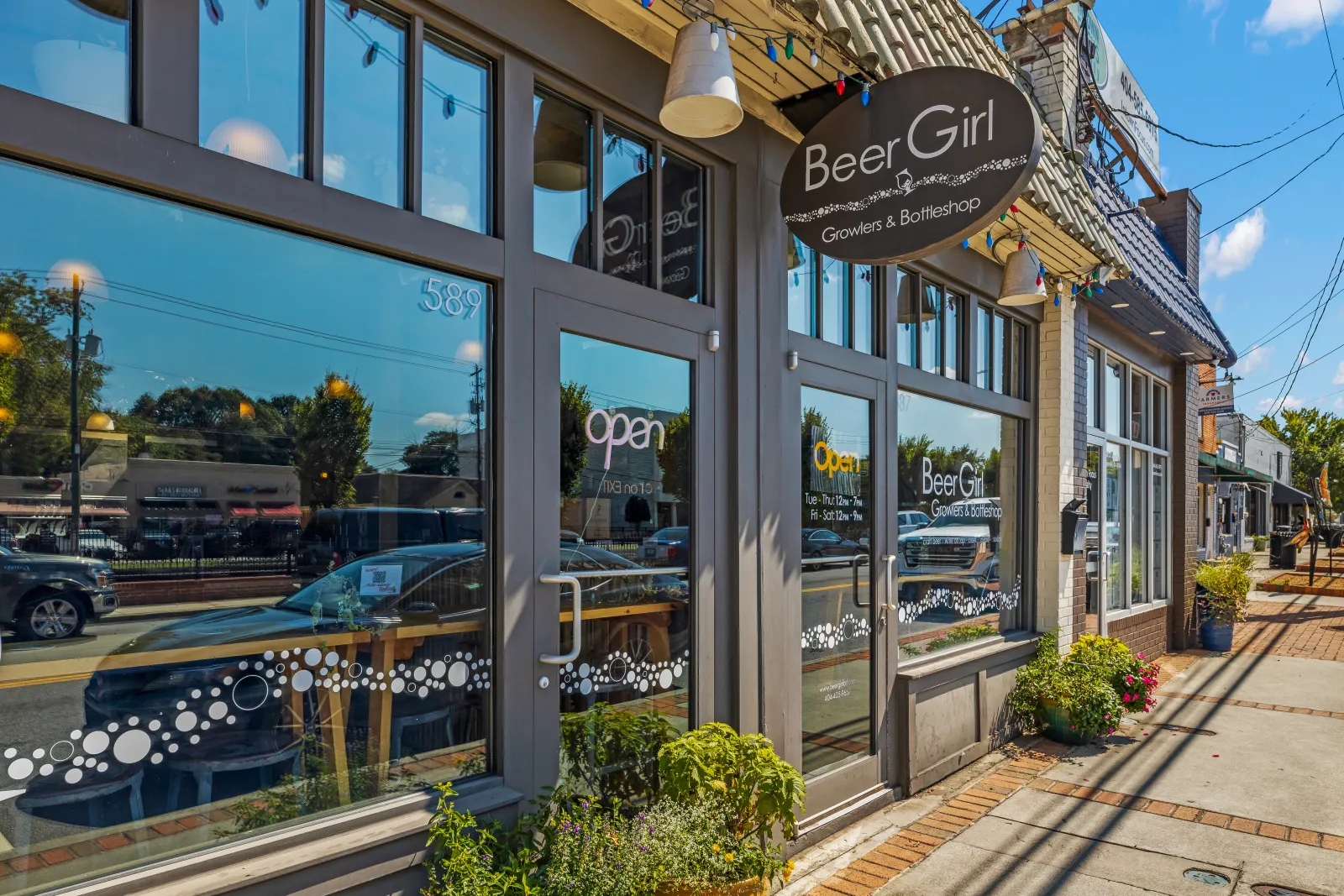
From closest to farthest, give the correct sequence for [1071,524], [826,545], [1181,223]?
[826,545]
[1071,524]
[1181,223]

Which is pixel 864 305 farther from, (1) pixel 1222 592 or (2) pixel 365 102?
(1) pixel 1222 592

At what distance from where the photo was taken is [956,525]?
19.5 ft

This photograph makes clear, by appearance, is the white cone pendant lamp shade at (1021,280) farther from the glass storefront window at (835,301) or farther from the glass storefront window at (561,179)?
the glass storefront window at (561,179)

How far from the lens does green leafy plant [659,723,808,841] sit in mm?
3258

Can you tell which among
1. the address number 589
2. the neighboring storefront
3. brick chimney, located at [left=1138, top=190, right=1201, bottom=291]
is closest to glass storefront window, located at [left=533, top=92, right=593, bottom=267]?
the neighboring storefront

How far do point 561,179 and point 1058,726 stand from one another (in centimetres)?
532

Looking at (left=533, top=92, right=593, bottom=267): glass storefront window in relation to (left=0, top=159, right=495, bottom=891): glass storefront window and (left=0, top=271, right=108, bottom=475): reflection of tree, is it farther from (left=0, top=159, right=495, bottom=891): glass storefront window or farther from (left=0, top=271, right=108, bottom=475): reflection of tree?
(left=0, top=271, right=108, bottom=475): reflection of tree

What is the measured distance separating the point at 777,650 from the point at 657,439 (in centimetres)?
127

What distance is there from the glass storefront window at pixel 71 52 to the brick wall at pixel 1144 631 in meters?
8.75

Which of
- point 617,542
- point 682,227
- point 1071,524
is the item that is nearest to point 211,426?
point 617,542

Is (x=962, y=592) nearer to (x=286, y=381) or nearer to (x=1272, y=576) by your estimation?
(x=286, y=381)

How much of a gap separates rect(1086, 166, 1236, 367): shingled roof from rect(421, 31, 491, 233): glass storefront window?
Answer: 5.77 meters

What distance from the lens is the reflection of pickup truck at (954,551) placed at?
539 cm

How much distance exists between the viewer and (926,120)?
3.42 meters
